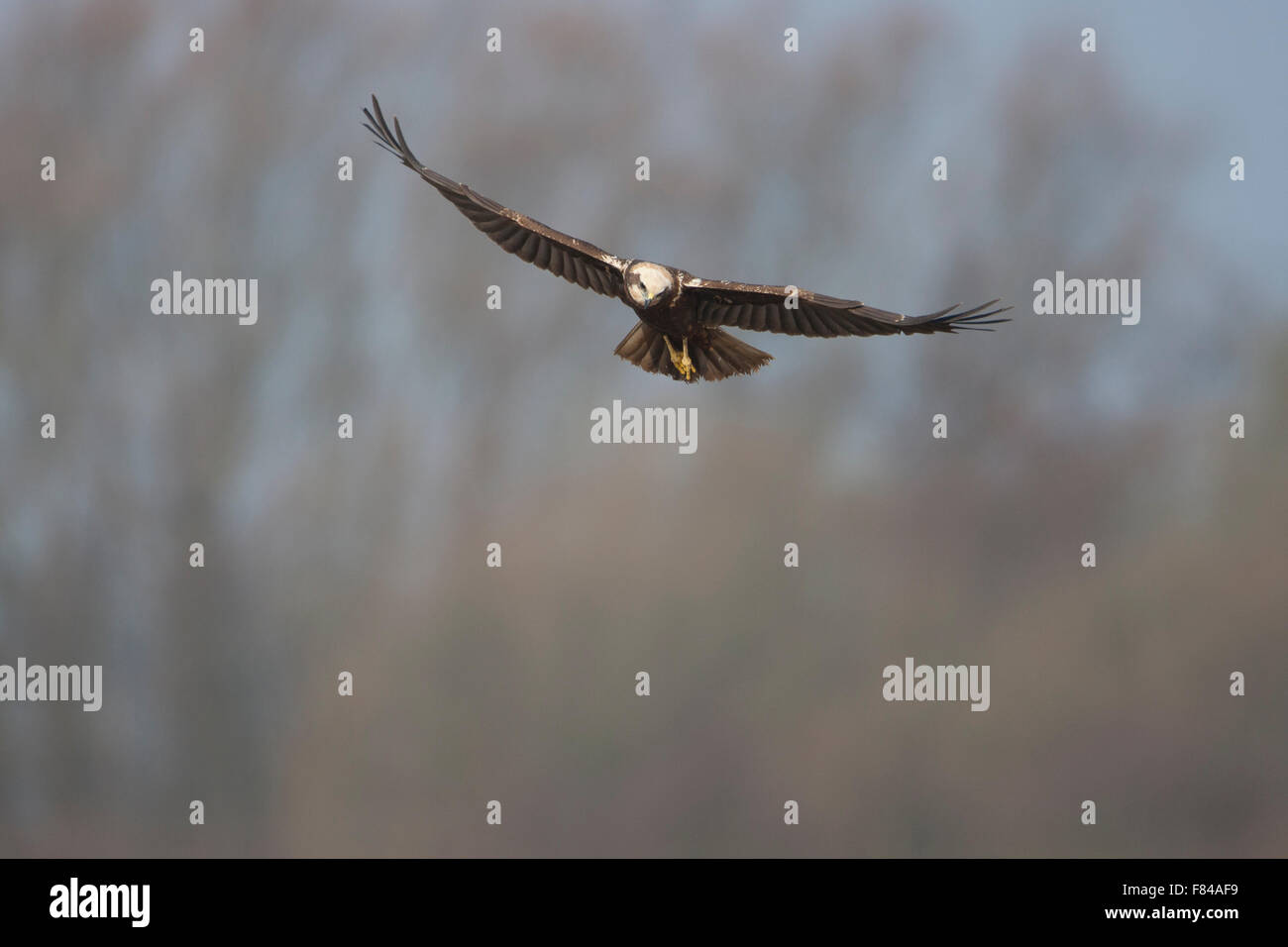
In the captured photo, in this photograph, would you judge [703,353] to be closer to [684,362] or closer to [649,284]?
[684,362]

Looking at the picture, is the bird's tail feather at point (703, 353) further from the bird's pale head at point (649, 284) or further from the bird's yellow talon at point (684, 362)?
the bird's pale head at point (649, 284)

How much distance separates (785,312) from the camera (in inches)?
640

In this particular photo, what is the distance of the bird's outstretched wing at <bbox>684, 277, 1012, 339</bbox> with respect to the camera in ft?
50.9

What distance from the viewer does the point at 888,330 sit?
15570mm

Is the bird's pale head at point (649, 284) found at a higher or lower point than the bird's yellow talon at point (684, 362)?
higher

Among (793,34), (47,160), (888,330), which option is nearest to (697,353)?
(888,330)

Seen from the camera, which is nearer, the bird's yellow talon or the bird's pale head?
the bird's pale head

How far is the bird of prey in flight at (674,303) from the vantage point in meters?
15.9

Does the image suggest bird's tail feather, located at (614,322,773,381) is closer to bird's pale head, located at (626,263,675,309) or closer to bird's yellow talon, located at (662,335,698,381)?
bird's yellow talon, located at (662,335,698,381)

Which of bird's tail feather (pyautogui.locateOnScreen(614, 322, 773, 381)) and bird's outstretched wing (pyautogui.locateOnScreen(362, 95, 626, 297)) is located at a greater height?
bird's outstretched wing (pyautogui.locateOnScreen(362, 95, 626, 297))

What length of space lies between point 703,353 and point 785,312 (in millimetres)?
965

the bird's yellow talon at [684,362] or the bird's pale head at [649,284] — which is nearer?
the bird's pale head at [649,284]

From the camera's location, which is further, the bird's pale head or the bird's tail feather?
the bird's tail feather

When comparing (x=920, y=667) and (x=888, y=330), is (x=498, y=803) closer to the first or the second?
(x=920, y=667)
